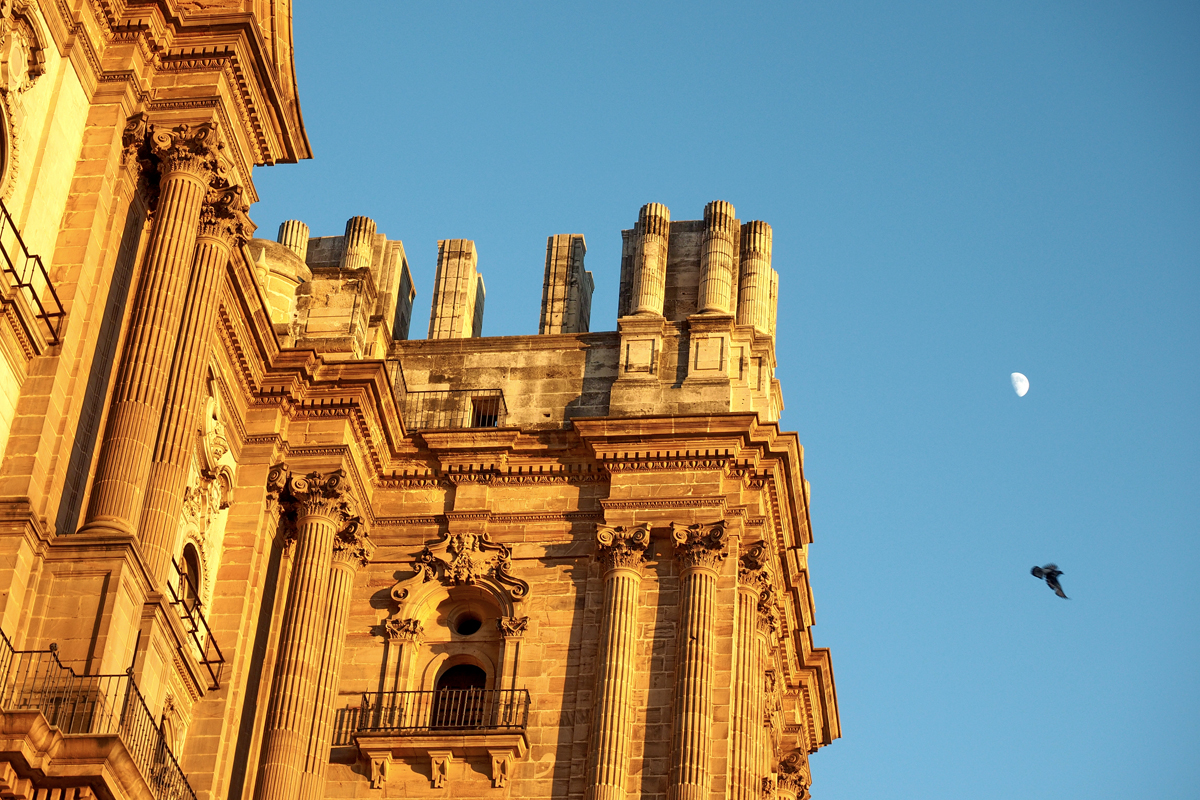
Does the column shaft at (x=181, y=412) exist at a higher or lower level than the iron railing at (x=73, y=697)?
higher

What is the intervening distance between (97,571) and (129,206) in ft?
19.4

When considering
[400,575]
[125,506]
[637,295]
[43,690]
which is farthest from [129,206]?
[637,295]

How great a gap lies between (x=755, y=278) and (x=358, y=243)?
7.47m

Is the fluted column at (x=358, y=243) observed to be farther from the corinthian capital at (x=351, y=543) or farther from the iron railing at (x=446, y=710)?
the iron railing at (x=446, y=710)

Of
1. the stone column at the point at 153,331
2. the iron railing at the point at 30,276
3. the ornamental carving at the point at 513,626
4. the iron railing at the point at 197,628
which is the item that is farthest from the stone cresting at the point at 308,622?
the iron railing at the point at 30,276

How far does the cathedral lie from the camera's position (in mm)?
25188

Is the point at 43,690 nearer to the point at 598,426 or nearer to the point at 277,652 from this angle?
the point at 277,652

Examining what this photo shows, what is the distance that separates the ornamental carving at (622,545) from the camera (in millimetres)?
34344

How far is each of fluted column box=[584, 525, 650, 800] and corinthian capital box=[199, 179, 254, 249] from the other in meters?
8.73

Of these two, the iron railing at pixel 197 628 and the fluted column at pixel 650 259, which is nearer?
the iron railing at pixel 197 628

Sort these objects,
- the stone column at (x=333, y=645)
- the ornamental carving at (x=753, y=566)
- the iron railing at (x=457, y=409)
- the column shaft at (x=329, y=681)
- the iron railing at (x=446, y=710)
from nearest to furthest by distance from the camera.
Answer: the column shaft at (x=329, y=681) < the stone column at (x=333, y=645) < the iron railing at (x=446, y=710) < the ornamental carving at (x=753, y=566) < the iron railing at (x=457, y=409)

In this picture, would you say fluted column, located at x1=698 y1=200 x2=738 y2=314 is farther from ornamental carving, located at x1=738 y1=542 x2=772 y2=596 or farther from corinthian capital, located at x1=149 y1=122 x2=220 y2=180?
corinthian capital, located at x1=149 y1=122 x2=220 y2=180

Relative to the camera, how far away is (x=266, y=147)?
3020 centimetres

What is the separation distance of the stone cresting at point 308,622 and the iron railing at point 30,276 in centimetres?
867
